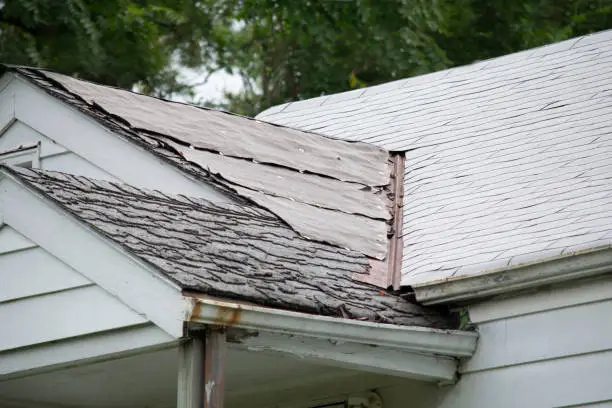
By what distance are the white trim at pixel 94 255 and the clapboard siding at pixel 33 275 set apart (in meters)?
0.05

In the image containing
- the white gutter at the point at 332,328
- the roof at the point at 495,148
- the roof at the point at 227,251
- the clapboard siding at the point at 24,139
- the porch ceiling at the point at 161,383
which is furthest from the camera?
the clapboard siding at the point at 24,139

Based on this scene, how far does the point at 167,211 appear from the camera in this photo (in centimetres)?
677

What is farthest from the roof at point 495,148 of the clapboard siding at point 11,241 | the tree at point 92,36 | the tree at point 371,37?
the tree at point 371,37

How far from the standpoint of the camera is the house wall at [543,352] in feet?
21.8

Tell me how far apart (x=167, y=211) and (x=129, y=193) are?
0.28 m

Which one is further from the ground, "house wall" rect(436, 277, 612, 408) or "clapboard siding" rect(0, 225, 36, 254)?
"clapboard siding" rect(0, 225, 36, 254)

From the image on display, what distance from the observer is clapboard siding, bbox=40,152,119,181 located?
8.00 metres

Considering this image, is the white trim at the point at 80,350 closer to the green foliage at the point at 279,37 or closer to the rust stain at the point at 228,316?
the rust stain at the point at 228,316

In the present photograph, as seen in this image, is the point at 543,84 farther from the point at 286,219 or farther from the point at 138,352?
the point at 138,352

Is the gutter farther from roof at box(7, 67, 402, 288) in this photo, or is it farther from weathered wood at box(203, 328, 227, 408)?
weathered wood at box(203, 328, 227, 408)

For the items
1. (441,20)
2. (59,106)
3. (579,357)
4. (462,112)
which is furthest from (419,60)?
(579,357)

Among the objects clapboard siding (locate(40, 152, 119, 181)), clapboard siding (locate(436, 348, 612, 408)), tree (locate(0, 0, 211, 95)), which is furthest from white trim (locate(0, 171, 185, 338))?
tree (locate(0, 0, 211, 95))

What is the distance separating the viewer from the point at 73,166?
8109 millimetres

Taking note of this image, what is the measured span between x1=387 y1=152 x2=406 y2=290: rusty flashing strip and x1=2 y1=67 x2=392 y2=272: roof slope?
5 cm
